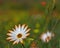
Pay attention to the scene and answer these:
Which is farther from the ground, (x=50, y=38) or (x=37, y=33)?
(x=37, y=33)

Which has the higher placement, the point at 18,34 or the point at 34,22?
the point at 34,22

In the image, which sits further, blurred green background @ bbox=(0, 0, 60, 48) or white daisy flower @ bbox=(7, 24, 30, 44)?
blurred green background @ bbox=(0, 0, 60, 48)

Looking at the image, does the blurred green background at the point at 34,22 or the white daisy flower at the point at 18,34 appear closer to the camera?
the white daisy flower at the point at 18,34

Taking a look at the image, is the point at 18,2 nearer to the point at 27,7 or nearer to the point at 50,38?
the point at 27,7

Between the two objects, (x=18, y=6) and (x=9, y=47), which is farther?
(x=18, y=6)

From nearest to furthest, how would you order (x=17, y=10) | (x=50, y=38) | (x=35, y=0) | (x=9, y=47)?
1. (x=9, y=47)
2. (x=50, y=38)
3. (x=17, y=10)
4. (x=35, y=0)

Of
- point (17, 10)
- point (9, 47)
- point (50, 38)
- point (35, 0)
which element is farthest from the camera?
point (35, 0)

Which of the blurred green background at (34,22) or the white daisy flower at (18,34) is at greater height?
the blurred green background at (34,22)

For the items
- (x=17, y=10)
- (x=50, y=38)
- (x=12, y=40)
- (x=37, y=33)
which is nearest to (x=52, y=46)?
(x=50, y=38)

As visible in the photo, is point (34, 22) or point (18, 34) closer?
point (18, 34)

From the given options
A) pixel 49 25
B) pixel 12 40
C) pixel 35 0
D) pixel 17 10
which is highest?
pixel 35 0

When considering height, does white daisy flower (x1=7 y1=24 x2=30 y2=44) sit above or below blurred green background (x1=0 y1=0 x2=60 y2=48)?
below

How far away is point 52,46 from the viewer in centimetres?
363

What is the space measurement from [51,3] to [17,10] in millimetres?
5496
